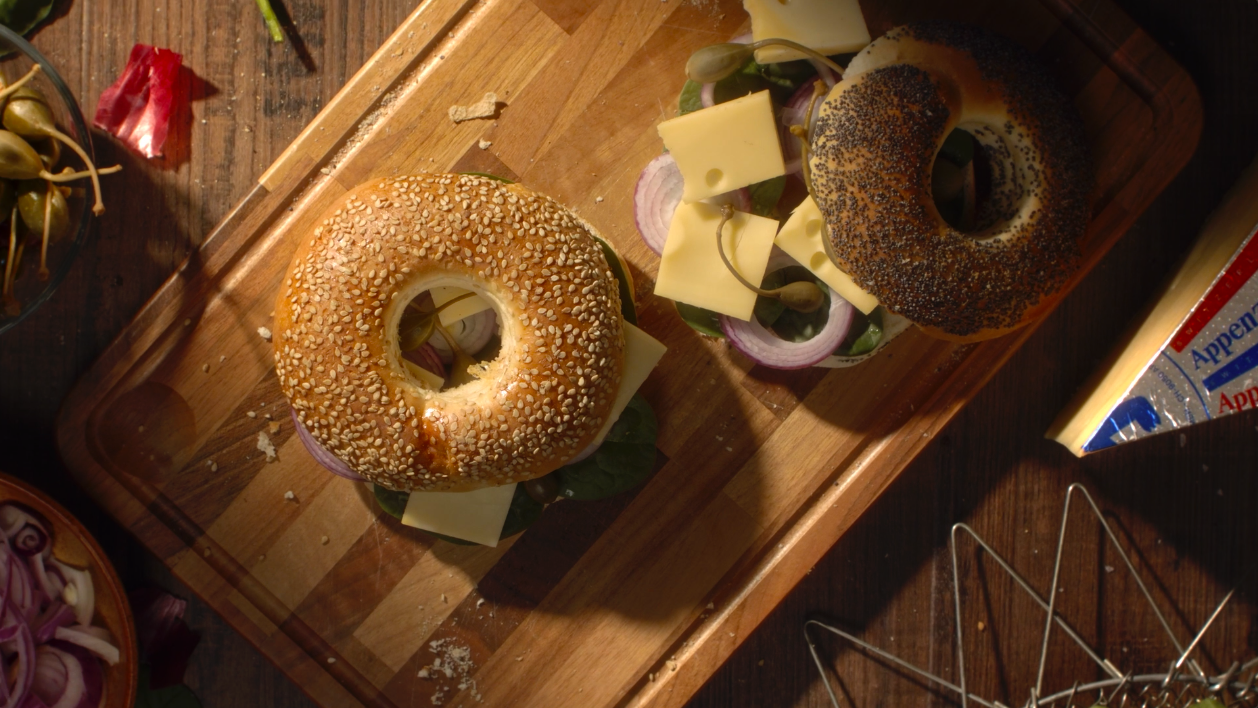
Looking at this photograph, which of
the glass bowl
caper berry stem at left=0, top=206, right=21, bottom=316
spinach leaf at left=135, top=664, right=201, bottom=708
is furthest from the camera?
spinach leaf at left=135, top=664, right=201, bottom=708

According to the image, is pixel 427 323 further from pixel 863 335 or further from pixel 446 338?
pixel 863 335

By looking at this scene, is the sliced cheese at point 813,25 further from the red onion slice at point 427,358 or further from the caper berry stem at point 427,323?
the red onion slice at point 427,358

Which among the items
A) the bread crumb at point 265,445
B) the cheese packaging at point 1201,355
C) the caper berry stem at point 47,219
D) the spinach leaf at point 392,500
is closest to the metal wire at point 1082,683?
the cheese packaging at point 1201,355

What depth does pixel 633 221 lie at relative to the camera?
155 cm

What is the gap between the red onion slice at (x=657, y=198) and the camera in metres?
1.49

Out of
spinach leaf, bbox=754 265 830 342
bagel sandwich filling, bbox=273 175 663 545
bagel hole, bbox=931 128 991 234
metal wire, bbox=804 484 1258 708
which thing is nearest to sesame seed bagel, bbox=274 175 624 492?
bagel sandwich filling, bbox=273 175 663 545

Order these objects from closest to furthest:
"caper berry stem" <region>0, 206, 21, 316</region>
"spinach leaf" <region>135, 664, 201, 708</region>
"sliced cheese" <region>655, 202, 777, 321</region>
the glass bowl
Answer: "caper berry stem" <region>0, 206, 21, 316</region>
the glass bowl
"sliced cheese" <region>655, 202, 777, 321</region>
"spinach leaf" <region>135, 664, 201, 708</region>

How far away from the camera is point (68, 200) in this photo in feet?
4.53

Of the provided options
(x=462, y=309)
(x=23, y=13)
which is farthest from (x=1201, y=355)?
(x=23, y=13)

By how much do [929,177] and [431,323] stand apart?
0.88 m

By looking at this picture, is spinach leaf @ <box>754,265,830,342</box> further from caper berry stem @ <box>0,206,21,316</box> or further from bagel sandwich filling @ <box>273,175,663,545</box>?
caper berry stem @ <box>0,206,21,316</box>

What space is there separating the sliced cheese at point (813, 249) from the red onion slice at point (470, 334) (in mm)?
544

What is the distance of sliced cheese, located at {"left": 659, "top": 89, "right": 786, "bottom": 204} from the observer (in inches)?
55.6

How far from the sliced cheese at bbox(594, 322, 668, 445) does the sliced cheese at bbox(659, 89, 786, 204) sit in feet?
0.86
